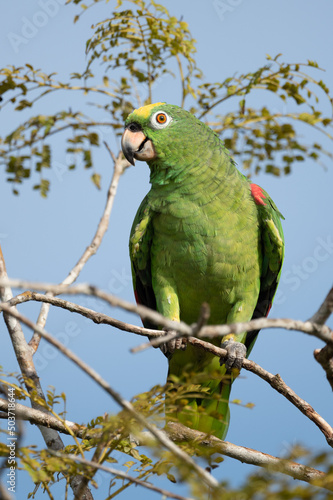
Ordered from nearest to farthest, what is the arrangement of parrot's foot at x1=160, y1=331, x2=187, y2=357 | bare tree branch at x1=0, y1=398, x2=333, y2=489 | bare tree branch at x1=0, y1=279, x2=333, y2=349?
bare tree branch at x1=0, y1=279, x2=333, y2=349
bare tree branch at x1=0, y1=398, x2=333, y2=489
parrot's foot at x1=160, y1=331, x2=187, y2=357

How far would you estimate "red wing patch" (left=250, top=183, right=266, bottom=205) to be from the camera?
3193mm

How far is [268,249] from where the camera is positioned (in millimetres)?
3266

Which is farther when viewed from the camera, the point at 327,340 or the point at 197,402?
the point at 197,402

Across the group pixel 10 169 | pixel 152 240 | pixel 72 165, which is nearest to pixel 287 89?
pixel 152 240

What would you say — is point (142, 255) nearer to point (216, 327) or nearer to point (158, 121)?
point (158, 121)

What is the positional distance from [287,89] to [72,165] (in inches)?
72.6

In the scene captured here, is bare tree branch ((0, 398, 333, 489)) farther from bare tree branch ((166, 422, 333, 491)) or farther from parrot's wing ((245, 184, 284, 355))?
parrot's wing ((245, 184, 284, 355))

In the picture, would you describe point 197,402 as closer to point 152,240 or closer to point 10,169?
point 152,240

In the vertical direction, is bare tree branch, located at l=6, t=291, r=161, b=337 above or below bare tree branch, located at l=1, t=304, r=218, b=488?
above

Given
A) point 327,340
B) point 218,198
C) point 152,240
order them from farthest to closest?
1. point 152,240
2. point 218,198
3. point 327,340

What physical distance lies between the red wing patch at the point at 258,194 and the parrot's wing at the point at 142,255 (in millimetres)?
684

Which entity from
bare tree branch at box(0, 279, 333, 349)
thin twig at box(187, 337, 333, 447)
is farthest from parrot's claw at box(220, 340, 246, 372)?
bare tree branch at box(0, 279, 333, 349)

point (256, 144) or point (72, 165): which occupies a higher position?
point (256, 144)

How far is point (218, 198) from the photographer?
3.05m
